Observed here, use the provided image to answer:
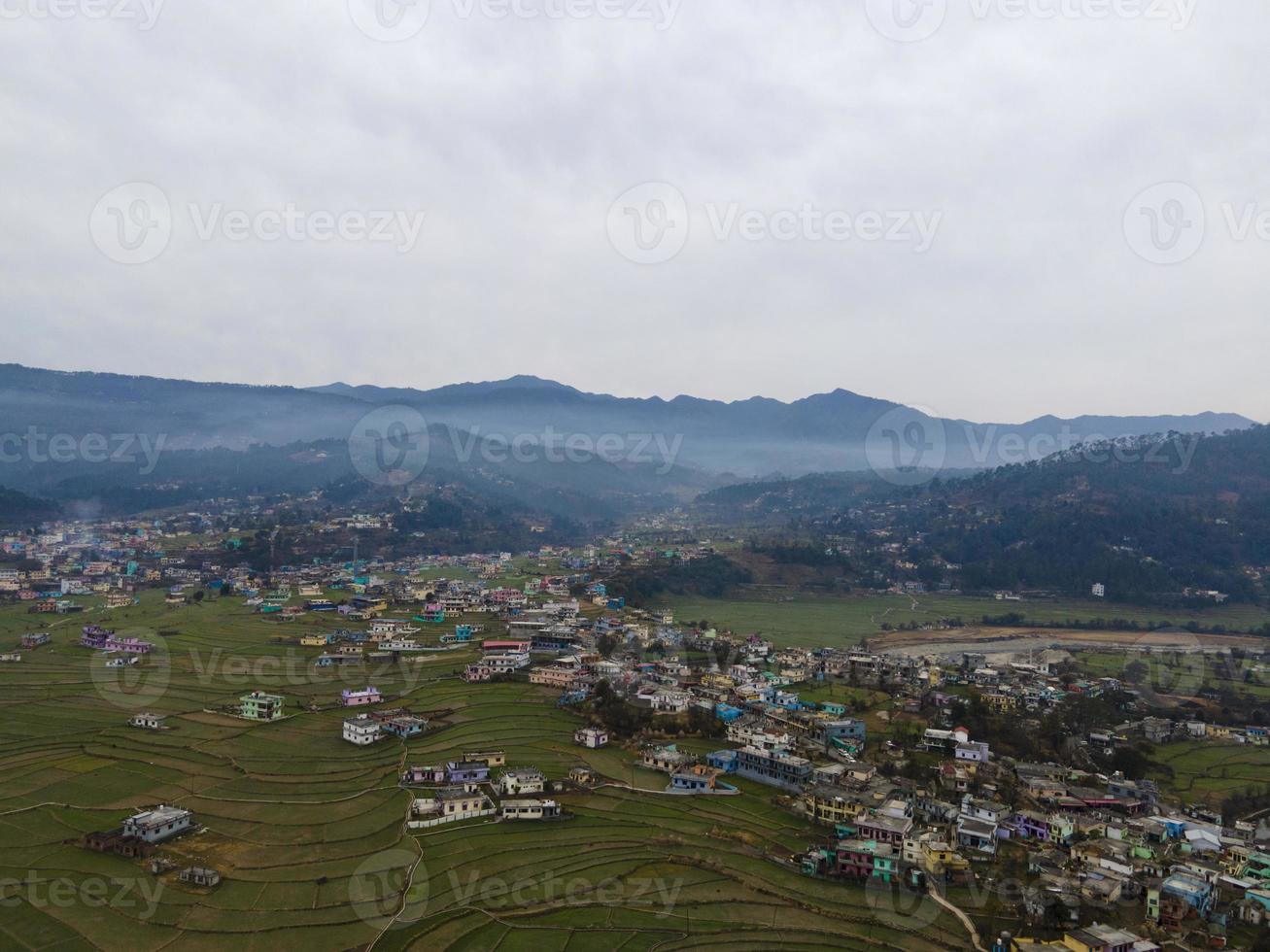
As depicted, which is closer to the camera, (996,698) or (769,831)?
(769,831)

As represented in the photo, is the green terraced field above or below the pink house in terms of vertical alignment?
below

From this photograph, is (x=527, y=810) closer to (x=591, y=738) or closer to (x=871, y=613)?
(x=591, y=738)

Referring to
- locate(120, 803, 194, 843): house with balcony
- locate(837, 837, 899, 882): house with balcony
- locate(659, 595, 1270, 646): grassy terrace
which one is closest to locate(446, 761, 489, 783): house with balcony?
locate(120, 803, 194, 843): house with balcony

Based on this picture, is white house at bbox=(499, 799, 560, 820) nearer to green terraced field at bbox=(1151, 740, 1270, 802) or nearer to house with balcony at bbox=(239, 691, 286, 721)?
house with balcony at bbox=(239, 691, 286, 721)

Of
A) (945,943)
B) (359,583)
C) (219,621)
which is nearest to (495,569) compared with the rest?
(359,583)

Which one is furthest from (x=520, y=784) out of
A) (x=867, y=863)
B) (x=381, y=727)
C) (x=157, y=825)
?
(x=867, y=863)

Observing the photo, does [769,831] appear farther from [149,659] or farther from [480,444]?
[480,444]
